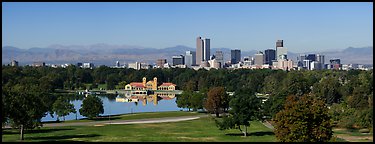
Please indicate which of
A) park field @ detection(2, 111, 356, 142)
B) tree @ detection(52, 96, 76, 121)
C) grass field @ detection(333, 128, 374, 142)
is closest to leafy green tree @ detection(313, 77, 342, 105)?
park field @ detection(2, 111, 356, 142)

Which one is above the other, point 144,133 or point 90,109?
point 90,109

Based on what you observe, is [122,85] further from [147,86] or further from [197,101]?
[197,101]

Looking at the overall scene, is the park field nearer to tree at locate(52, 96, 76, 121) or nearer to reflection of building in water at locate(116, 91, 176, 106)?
tree at locate(52, 96, 76, 121)

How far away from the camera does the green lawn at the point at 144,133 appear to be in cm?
1850

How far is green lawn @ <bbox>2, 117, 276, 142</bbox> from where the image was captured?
18.5m

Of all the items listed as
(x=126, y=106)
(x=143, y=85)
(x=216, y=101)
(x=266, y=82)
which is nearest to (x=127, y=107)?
(x=126, y=106)

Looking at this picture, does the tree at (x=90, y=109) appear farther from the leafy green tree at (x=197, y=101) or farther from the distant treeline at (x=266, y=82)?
the leafy green tree at (x=197, y=101)

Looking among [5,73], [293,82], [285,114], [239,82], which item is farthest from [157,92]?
[285,114]

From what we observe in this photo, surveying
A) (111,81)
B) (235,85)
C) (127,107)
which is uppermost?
(111,81)

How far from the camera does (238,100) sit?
21.1 m

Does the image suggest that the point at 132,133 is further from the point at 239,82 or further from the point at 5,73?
the point at 239,82

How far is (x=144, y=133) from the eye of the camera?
2098 cm

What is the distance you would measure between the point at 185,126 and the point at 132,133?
174 inches

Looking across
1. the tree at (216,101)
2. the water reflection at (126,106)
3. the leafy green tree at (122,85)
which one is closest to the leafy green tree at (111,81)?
the leafy green tree at (122,85)
